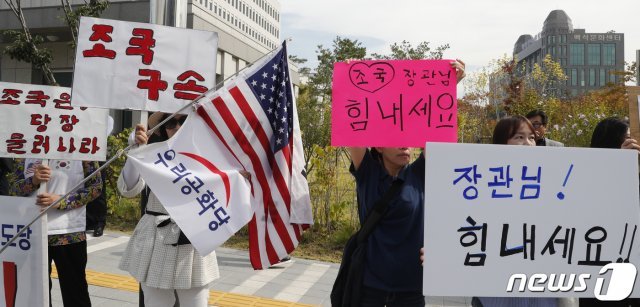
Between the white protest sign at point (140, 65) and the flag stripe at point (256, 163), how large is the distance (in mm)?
230

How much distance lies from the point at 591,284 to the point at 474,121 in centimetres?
1758

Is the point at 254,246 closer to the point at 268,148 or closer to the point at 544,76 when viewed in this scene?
the point at 268,148

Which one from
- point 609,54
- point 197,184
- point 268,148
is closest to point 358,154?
point 268,148

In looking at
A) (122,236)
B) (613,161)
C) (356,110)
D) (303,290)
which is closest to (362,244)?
(356,110)

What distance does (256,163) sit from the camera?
3.17 metres

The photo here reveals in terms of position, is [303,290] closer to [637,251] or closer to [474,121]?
[637,251]

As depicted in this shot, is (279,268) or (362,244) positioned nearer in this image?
(362,244)

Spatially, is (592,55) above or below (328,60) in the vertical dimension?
above

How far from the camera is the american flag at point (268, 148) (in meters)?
3.12

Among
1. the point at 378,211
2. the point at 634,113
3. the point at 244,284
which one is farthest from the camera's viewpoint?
the point at 244,284

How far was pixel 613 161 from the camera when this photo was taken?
229 centimetres

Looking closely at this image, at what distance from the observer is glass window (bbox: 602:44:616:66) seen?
286ft

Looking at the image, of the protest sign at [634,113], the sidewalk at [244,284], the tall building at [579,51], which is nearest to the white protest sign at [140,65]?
the protest sign at [634,113]

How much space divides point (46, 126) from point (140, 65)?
86 centimetres
